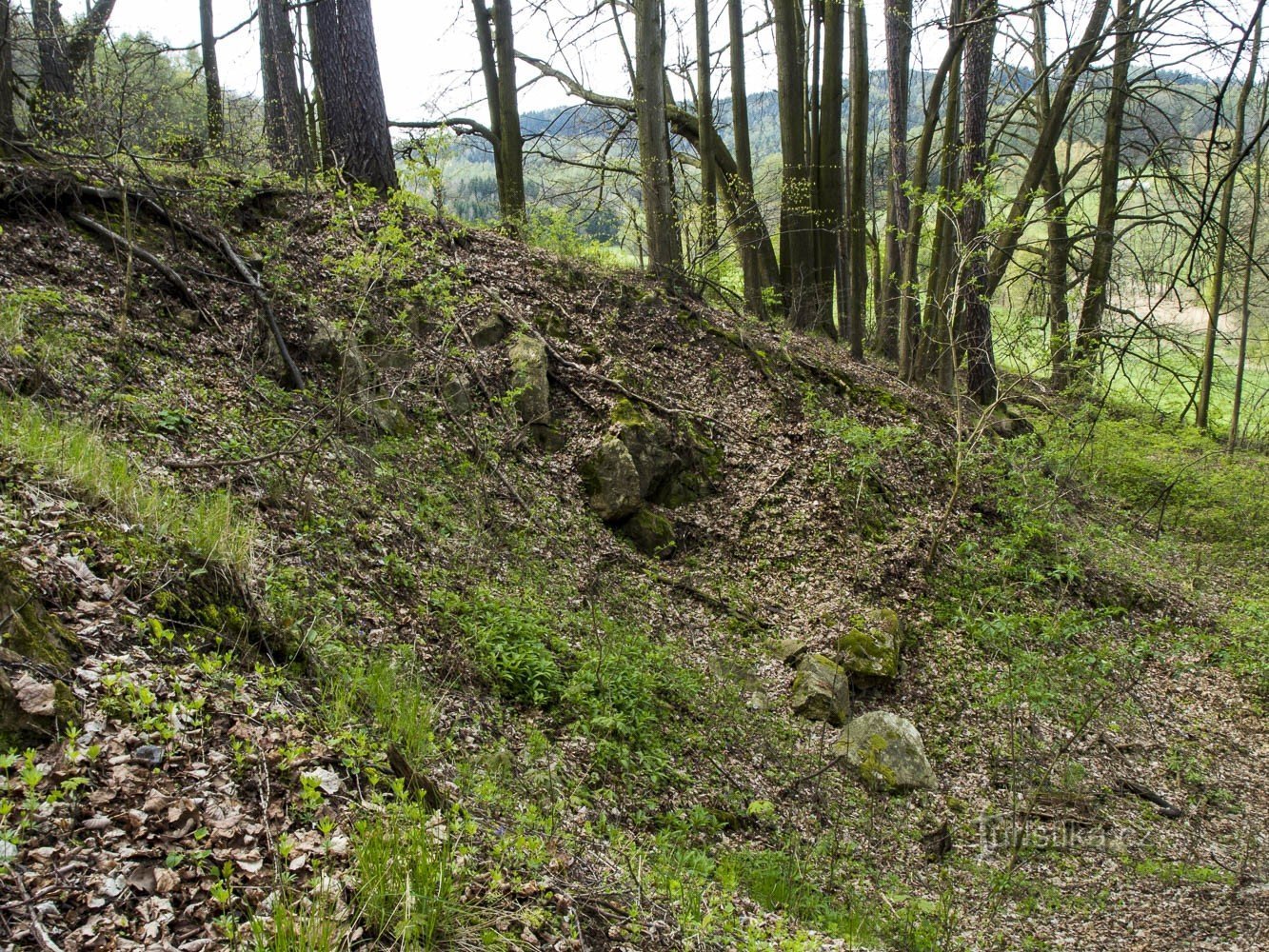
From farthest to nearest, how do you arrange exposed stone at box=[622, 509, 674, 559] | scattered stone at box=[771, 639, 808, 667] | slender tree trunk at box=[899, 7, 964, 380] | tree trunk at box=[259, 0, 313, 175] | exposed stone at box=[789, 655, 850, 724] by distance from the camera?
tree trunk at box=[259, 0, 313, 175]
slender tree trunk at box=[899, 7, 964, 380]
exposed stone at box=[622, 509, 674, 559]
scattered stone at box=[771, 639, 808, 667]
exposed stone at box=[789, 655, 850, 724]

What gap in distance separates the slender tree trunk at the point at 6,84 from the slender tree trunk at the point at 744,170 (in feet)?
30.4

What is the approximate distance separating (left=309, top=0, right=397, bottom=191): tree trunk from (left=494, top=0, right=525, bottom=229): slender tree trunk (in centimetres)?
298

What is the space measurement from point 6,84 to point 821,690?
8753mm

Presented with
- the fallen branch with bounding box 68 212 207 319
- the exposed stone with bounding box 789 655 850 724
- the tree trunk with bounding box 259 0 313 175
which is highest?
the tree trunk with bounding box 259 0 313 175

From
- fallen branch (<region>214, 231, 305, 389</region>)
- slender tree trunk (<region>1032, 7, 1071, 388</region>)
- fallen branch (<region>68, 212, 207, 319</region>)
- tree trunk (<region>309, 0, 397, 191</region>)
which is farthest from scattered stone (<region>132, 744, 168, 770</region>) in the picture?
slender tree trunk (<region>1032, 7, 1071, 388</region>)

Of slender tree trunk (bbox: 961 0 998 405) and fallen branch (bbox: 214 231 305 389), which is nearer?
fallen branch (bbox: 214 231 305 389)

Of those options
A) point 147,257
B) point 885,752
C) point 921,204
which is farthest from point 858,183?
point 147,257

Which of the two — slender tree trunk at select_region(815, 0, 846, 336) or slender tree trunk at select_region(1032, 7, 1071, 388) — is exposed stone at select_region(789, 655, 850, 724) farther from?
slender tree trunk at select_region(815, 0, 846, 336)

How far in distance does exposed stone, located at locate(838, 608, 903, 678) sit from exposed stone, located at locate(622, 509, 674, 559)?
1940mm

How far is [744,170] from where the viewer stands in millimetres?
13406

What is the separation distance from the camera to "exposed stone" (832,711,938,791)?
5.83 m

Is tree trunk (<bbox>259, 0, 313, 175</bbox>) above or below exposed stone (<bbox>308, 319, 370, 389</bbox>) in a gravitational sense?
above

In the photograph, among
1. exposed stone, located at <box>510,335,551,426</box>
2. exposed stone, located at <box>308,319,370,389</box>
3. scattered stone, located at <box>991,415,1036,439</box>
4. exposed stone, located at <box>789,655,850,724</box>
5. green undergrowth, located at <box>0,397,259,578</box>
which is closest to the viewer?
green undergrowth, located at <box>0,397,259,578</box>

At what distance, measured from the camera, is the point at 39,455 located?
3621 millimetres
